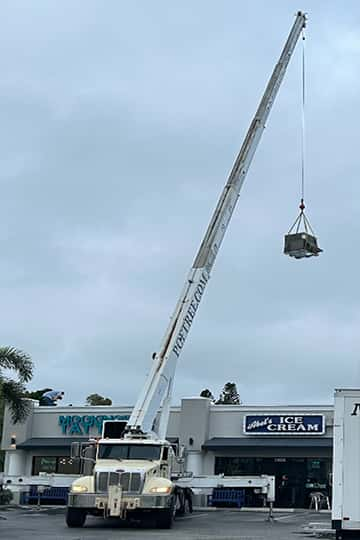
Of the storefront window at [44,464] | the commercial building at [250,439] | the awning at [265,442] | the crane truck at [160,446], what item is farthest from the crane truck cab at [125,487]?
the storefront window at [44,464]

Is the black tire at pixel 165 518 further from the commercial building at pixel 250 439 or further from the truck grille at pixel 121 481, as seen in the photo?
the commercial building at pixel 250 439

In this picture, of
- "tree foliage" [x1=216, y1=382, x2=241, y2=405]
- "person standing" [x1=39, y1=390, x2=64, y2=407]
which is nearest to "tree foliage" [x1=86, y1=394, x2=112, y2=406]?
"tree foliage" [x1=216, y1=382, x2=241, y2=405]

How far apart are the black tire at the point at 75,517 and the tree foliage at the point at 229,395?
63.0 m

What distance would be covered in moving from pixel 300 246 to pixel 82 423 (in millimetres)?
20460

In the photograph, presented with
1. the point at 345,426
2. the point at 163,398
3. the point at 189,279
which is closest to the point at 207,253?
→ the point at 189,279

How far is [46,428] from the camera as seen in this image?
43500mm

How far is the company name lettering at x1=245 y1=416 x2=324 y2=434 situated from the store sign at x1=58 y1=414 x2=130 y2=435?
627 centimetres

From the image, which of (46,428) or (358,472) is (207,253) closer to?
(358,472)

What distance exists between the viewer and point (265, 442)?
38875 millimetres

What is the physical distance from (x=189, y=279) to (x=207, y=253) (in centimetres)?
104

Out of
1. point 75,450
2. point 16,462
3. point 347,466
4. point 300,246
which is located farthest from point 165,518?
point 16,462

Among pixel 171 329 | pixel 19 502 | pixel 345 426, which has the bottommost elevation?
pixel 19 502

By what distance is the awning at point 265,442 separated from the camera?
37812 mm

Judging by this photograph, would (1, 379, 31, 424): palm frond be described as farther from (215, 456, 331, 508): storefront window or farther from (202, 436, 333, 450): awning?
(215, 456, 331, 508): storefront window
